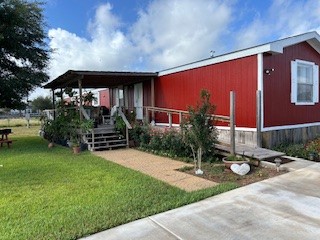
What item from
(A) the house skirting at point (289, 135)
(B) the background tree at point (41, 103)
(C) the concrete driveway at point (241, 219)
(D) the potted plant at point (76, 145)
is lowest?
(C) the concrete driveway at point (241, 219)

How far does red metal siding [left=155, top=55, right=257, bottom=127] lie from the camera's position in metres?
8.20

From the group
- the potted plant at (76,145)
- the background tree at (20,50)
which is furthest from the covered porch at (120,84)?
the potted plant at (76,145)

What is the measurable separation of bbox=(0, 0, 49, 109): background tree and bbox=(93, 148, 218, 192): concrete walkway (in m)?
5.80

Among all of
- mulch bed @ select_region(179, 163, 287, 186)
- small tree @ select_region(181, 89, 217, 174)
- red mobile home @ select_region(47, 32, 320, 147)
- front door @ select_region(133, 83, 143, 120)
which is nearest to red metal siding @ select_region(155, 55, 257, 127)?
red mobile home @ select_region(47, 32, 320, 147)

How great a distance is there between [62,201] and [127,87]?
11277 mm

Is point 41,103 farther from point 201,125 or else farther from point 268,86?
point 201,125

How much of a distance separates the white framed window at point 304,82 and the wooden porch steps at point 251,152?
2.70 m

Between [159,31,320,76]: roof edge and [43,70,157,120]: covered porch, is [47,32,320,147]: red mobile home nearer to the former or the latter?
[159,31,320,76]: roof edge

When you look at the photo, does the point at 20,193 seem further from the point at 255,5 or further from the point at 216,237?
the point at 255,5

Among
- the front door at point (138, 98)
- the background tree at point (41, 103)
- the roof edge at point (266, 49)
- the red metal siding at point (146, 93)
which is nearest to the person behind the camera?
the roof edge at point (266, 49)

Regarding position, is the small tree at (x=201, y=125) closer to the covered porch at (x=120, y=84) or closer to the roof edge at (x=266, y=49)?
the roof edge at (x=266, y=49)

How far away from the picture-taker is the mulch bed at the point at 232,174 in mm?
5477

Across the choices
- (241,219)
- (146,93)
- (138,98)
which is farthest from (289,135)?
(138,98)

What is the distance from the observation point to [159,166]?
6938 mm
